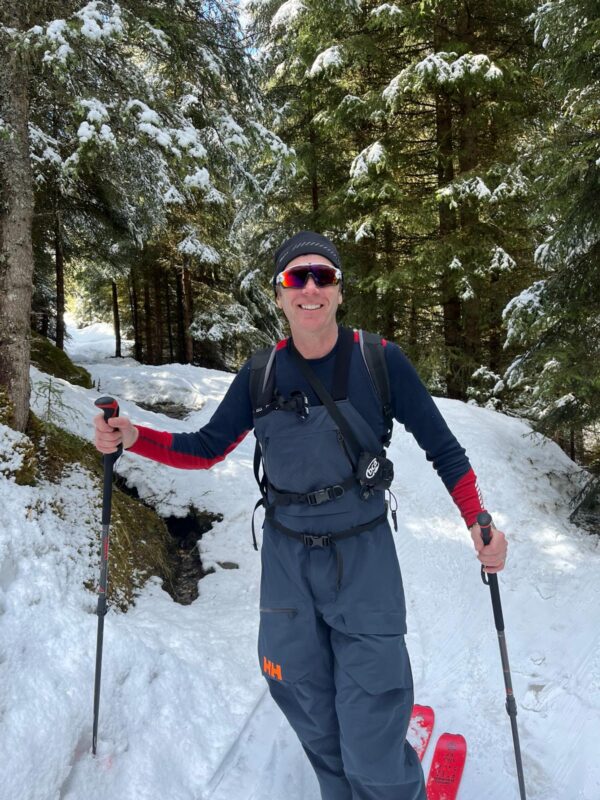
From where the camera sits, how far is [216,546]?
6160 millimetres

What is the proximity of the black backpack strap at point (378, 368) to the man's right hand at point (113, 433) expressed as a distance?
1.27m

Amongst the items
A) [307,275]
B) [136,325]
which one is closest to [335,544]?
[307,275]

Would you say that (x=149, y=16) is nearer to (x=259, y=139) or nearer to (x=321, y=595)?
(x=259, y=139)

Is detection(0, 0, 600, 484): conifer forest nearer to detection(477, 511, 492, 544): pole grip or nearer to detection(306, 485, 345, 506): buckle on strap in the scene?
detection(306, 485, 345, 506): buckle on strap

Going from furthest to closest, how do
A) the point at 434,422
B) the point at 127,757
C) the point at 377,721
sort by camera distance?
the point at 127,757 → the point at 434,422 → the point at 377,721

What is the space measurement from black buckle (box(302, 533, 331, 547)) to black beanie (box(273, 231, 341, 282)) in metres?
1.28

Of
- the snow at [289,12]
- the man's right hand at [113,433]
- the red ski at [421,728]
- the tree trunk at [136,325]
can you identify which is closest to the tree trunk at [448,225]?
the snow at [289,12]

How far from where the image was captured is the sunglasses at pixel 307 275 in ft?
8.59

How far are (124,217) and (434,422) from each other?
26.2 ft

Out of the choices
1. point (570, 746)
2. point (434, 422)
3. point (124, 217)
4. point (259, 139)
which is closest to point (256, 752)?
point (570, 746)

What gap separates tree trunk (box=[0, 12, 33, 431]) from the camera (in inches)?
191

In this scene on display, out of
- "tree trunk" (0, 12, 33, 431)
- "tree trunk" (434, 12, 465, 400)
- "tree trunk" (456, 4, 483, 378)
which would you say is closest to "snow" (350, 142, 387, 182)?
"tree trunk" (434, 12, 465, 400)

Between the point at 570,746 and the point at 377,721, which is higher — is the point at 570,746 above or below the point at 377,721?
below

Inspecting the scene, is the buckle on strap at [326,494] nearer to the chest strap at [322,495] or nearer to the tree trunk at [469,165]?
the chest strap at [322,495]
